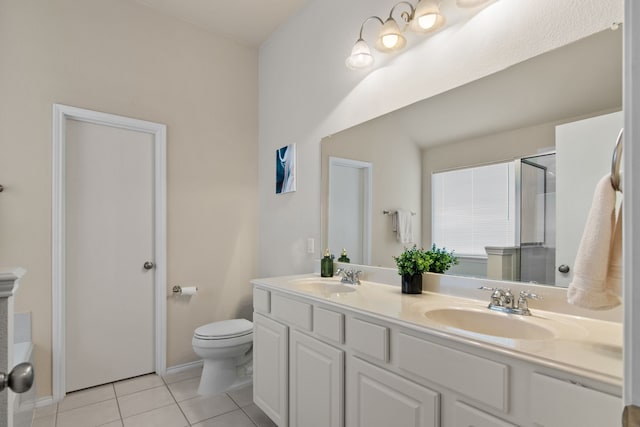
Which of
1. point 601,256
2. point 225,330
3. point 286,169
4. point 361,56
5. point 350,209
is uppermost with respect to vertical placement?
point 361,56

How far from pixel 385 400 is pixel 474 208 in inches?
36.5

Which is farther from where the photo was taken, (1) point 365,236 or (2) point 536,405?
(1) point 365,236

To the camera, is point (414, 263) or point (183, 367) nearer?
point (414, 263)

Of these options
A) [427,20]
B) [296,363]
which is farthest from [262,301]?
[427,20]

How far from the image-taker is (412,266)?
5.44 ft

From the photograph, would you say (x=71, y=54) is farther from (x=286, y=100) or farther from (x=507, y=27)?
(x=507, y=27)

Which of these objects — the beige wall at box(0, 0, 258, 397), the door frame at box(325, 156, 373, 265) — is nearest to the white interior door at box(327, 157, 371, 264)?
the door frame at box(325, 156, 373, 265)

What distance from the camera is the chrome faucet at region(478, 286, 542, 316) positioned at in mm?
1271

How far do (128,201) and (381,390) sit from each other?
2371 millimetres

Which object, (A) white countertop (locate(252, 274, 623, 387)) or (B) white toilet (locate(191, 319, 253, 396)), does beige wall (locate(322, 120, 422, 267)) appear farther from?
(B) white toilet (locate(191, 319, 253, 396))

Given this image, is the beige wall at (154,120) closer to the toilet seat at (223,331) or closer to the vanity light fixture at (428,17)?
the toilet seat at (223,331)

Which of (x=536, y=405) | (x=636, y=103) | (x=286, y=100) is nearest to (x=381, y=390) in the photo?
(x=536, y=405)

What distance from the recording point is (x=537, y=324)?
115 cm

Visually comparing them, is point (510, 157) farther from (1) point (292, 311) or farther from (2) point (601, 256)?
(1) point (292, 311)
